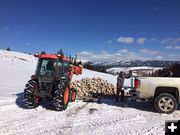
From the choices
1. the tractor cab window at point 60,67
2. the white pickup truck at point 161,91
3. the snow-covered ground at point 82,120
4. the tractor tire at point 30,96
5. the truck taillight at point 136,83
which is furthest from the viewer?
the tractor cab window at point 60,67

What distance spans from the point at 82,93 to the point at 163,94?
6503mm

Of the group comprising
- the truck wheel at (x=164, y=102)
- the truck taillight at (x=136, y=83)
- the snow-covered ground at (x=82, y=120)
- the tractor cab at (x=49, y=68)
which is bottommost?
the snow-covered ground at (x=82, y=120)

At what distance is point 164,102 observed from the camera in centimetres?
1103

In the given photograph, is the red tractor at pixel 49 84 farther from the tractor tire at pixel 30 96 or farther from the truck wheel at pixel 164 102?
the truck wheel at pixel 164 102

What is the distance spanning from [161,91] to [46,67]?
5.07 meters

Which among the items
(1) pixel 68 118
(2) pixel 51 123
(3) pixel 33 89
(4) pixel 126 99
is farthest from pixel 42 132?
(4) pixel 126 99

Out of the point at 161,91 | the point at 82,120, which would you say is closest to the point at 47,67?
the point at 82,120

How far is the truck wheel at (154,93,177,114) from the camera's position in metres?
10.9

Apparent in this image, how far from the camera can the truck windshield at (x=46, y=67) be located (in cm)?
1226

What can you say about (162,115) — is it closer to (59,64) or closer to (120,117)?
(120,117)

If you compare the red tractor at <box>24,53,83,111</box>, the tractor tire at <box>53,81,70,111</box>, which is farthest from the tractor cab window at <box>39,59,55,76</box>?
the tractor tire at <box>53,81,70,111</box>

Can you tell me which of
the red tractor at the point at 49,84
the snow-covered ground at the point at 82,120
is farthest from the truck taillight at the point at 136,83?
the red tractor at the point at 49,84

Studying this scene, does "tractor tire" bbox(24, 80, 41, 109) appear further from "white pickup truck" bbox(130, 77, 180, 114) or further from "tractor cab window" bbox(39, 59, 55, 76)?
"white pickup truck" bbox(130, 77, 180, 114)

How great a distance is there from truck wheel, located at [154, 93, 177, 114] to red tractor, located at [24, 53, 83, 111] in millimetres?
3787
